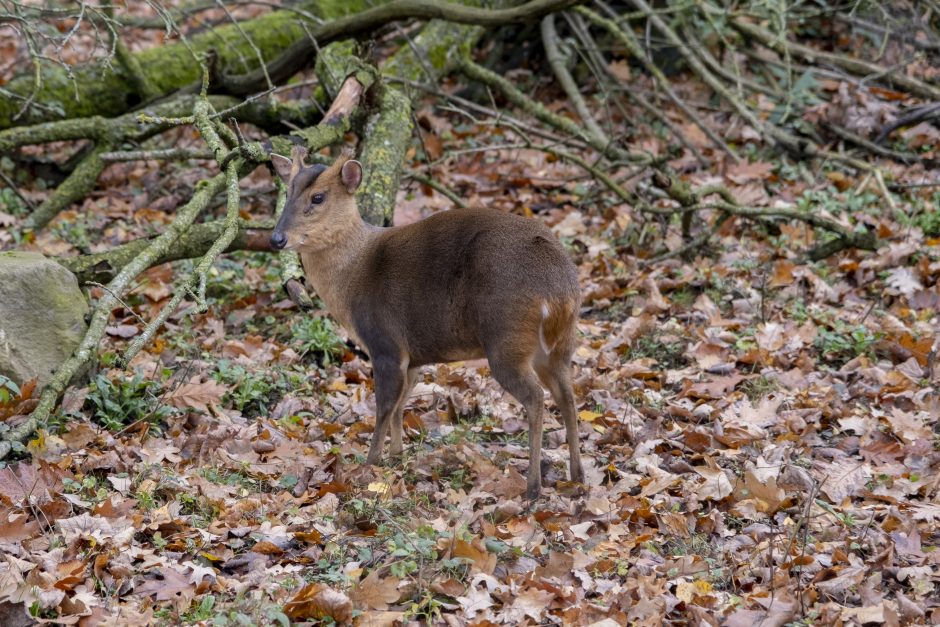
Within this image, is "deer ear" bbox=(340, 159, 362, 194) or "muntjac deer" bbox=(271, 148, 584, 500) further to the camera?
"deer ear" bbox=(340, 159, 362, 194)

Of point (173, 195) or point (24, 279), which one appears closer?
point (24, 279)

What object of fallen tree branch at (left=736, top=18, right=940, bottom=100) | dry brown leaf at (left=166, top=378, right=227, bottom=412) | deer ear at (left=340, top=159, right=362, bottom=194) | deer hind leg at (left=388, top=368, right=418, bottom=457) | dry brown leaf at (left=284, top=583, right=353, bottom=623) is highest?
deer ear at (left=340, top=159, right=362, bottom=194)

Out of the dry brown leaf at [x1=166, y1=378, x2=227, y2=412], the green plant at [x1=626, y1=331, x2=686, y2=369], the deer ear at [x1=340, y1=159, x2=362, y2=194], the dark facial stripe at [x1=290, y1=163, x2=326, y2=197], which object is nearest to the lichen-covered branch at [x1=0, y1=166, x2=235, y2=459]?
the dry brown leaf at [x1=166, y1=378, x2=227, y2=412]

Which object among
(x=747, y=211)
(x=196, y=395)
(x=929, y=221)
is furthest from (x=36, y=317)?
(x=929, y=221)

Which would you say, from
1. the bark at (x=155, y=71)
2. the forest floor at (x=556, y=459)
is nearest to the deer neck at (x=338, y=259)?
the forest floor at (x=556, y=459)

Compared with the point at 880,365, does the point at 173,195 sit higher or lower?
higher

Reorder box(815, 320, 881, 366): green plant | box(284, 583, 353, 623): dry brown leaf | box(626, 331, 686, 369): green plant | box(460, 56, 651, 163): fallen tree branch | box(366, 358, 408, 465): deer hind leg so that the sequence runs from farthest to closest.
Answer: box(460, 56, 651, 163): fallen tree branch < box(626, 331, 686, 369): green plant < box(815, 320, 881, 366): green plant < box(366, 358, 408, 465): deer hind leg < box(284, 583, 353, 623): dry brown leaf

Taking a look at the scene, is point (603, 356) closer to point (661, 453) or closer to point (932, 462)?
point (661, 453)

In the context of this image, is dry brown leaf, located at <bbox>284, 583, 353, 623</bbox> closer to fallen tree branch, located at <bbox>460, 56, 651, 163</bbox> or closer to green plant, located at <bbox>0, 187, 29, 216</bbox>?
fallen tree branch, located at <bbox>460, 56, 651, 163</bbox>

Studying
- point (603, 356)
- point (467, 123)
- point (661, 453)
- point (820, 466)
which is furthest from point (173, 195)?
point (820, 466)

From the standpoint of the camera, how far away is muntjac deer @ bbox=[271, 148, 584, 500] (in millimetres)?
5309

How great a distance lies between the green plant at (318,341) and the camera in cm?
708

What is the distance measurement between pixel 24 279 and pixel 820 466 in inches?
180

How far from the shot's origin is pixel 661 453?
229 inches
